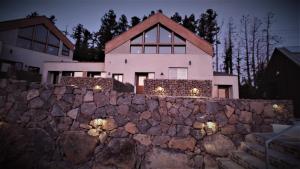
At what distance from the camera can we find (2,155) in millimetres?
5375

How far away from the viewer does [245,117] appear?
241 inches

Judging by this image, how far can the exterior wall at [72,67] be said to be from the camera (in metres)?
13.6

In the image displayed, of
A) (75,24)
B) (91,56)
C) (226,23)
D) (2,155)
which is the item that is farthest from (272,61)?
(75,24)

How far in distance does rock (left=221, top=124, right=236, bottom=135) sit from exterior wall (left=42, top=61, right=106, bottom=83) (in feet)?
35.3

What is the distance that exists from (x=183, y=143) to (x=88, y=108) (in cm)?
408

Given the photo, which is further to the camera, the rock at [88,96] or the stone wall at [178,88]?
the stone wall at [178,88]

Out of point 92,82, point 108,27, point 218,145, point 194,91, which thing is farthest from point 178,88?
point 108,27

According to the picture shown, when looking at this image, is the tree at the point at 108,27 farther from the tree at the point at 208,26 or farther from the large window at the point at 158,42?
the large window at the point at 158,42

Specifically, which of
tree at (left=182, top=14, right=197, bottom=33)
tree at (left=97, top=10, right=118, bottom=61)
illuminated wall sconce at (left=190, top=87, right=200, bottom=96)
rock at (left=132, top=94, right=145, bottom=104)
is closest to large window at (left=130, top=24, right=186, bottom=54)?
illuminated wall sconce at (left=190, top=87, right=200, bottom=96)

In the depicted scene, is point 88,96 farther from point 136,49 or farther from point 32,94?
point 136,49

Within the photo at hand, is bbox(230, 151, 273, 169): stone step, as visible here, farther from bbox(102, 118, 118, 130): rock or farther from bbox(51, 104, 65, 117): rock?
bbox(51, 104, 65, 117): rock

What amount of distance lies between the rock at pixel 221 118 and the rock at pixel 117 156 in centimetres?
353

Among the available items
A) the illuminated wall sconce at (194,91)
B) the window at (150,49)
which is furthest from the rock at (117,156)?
the window at (150,49)

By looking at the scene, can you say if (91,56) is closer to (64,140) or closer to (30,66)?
(30,66)
